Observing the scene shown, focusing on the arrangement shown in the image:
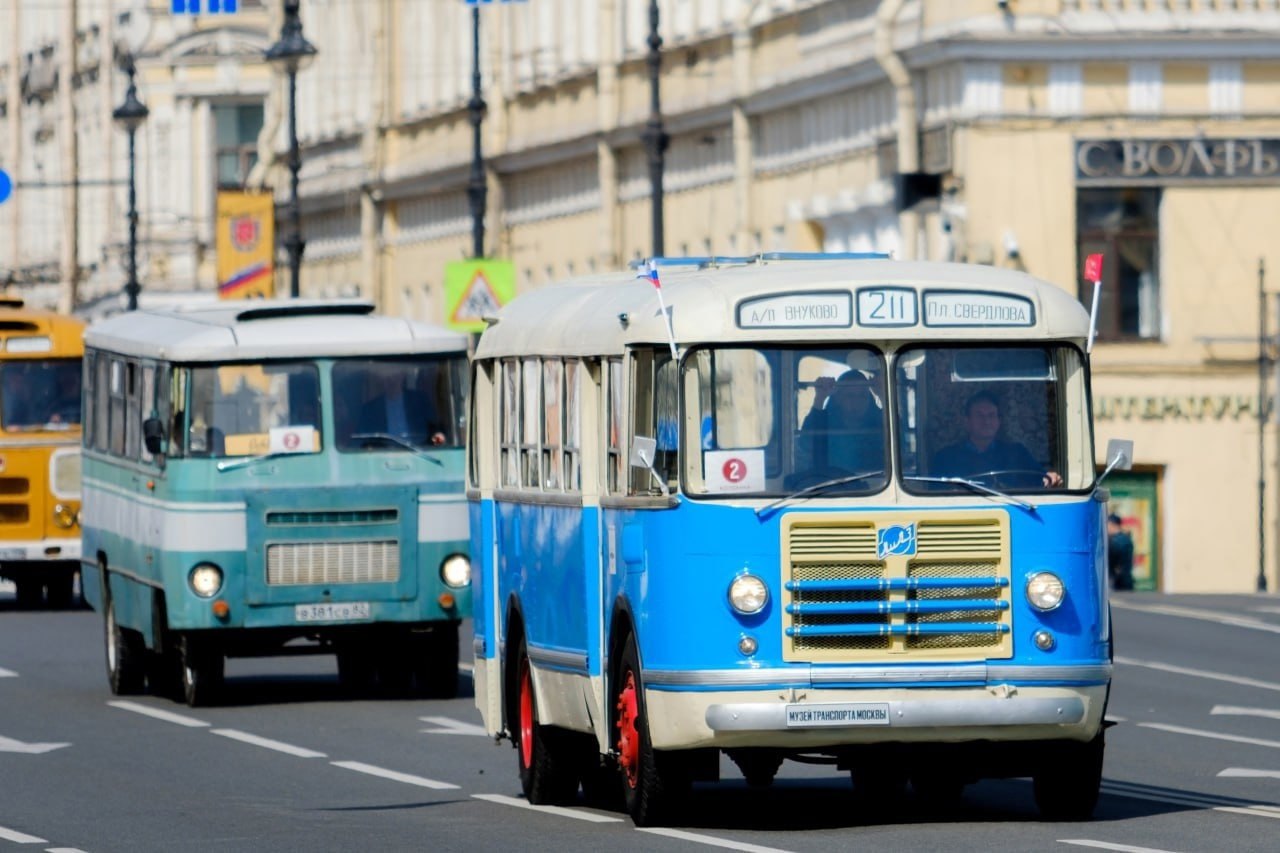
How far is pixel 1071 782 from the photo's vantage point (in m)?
16.3

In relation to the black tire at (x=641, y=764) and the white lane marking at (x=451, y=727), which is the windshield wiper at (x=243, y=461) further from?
the black tire at (x=641, y=764)

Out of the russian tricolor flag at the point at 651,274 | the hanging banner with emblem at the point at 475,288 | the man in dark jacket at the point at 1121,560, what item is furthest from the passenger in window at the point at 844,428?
the man in dark jacket at the point at 1121,560

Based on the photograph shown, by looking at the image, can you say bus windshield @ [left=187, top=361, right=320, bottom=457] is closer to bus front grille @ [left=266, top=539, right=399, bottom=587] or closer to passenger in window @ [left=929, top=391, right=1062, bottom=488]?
bus front grille @ [left=266, top=539, right=399, bottom=587]

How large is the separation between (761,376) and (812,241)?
37.3 metres

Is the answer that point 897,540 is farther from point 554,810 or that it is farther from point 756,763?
point 554,810

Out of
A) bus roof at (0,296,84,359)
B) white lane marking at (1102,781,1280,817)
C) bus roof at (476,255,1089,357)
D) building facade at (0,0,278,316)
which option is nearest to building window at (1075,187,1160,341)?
bus roof at (0,296,84,359)

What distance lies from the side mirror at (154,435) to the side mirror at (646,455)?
10.2 metres

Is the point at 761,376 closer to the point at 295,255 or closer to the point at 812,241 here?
the point at 812,241

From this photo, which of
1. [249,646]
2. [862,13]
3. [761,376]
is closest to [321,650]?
[249,646]

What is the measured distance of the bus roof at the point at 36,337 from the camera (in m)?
39.6

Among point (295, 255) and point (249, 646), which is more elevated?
point (295, 255)

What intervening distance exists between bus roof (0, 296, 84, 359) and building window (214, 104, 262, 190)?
50209mm

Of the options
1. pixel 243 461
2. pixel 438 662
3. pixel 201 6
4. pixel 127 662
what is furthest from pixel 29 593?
pixel 243 461

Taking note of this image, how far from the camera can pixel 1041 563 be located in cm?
1585
